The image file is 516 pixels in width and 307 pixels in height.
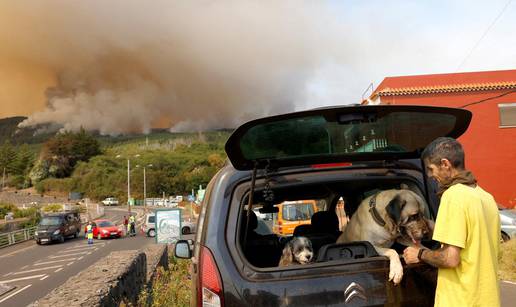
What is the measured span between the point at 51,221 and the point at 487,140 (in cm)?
2944

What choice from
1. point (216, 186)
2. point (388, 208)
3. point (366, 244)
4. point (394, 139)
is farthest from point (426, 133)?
point (216, 186)

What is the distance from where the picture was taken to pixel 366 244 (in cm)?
291

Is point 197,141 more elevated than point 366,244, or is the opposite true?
point 197,141

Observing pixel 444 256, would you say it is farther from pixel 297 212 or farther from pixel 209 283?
pixel 297 212

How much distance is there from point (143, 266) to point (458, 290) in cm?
671

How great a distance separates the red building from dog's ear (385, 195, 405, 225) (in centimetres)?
2352

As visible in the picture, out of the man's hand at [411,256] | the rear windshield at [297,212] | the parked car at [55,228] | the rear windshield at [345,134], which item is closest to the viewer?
the man's hand at [411,256]

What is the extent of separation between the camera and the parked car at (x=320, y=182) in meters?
2.45

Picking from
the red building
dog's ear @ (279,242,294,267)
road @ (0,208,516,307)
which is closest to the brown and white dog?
dog's ear @ (279,242,294,267)

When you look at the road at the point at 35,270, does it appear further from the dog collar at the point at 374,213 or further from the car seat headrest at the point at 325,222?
the dog collar at the point at 374,213

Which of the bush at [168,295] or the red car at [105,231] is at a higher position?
the bush at [168,295]

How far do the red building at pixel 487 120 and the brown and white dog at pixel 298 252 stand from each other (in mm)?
23224

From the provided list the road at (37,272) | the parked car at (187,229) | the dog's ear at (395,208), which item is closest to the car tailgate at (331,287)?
the dog's ear at (395,208)

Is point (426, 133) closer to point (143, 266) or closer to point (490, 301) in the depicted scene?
point (490, 301)
